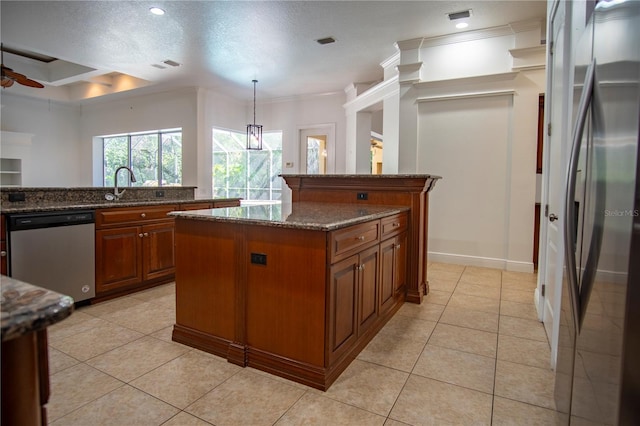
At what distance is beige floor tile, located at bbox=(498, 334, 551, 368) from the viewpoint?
2189 mm

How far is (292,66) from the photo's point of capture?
552 centimetres

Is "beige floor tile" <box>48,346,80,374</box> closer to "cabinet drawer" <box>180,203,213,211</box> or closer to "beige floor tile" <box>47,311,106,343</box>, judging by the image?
"beige floor tile" <box>47,311,106,343</box>

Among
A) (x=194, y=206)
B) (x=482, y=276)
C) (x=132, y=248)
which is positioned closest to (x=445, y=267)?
(x=482, y=276)

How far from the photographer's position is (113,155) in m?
8.32

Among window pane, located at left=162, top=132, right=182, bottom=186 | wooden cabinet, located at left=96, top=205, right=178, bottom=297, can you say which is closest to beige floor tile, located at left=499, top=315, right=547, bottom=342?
wooden cabinet, located at left=96, top=205, right=178, bottom=297

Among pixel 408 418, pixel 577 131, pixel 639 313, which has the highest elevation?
pixel 577 131

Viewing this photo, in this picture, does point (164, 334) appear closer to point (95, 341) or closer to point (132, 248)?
point (95, 341)

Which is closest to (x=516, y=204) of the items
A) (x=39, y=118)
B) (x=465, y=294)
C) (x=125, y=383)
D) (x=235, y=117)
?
(x=465, y=294)

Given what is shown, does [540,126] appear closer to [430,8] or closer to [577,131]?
[430,8]

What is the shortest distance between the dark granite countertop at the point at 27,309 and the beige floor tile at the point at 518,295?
11.7 ft

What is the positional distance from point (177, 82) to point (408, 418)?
650 centimetres

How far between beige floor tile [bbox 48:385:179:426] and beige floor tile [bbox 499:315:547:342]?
7.50ft

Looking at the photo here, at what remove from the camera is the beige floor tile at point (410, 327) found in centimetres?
255

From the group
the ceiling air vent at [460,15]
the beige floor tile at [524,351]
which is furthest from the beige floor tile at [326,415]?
the ceiling air vent at [460,15]
